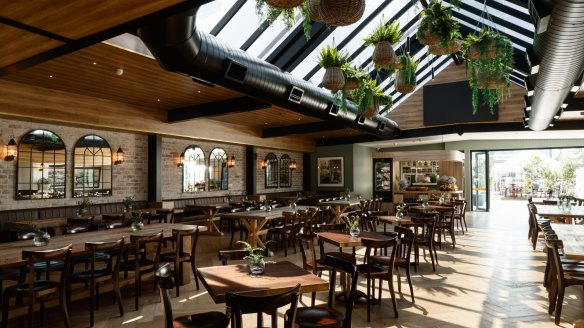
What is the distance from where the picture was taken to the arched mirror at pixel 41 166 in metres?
8.01

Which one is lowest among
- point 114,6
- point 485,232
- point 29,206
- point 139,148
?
point 485,232

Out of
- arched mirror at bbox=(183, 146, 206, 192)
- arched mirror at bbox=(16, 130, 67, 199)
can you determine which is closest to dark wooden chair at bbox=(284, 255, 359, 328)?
arched mirror at bbox=(16, 130, 67, 199)

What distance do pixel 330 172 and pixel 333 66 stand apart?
454 inches

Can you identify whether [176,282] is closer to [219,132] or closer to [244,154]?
[219,132]

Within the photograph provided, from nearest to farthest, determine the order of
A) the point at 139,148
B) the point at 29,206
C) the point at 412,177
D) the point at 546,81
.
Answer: the point at 546,81 < the point at 29,206 < the point at 139,148 < the point at 412,177

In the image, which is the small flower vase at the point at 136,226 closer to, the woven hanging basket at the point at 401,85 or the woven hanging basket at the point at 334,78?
the woven hanging basket at the point at 334,78

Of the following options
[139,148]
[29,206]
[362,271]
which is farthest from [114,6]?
[139,148]

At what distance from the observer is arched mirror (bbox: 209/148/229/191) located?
12802 mm

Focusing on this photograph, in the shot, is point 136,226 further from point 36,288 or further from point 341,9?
point 341,9

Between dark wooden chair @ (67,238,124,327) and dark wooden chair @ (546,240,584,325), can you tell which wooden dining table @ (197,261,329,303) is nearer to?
dark wooden chair @ (67,238,124,327)

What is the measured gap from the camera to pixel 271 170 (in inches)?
617

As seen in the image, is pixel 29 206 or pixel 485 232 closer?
pixel 29 206

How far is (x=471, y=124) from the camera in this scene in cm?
1335

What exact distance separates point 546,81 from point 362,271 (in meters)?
3.56
